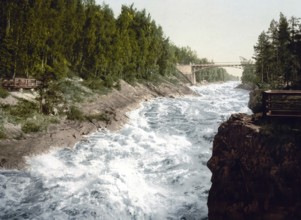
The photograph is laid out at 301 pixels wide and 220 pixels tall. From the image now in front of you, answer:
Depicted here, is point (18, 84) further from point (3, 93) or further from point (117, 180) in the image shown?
point (117, 180)

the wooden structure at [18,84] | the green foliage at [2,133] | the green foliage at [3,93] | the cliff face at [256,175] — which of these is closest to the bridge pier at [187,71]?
the wooden structure at [18,84]

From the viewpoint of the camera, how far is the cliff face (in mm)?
11156

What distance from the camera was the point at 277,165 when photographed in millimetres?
11539

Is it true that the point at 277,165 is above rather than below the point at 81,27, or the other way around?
below

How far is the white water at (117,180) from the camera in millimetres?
14664

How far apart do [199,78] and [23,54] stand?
11321 centimetres

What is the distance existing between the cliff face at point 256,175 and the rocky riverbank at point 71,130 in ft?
39.9

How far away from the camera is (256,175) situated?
39.0ft

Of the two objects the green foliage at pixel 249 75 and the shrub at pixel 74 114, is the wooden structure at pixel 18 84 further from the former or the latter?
the green foliage at pixel 249 75

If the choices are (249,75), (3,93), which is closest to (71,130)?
(3,93)

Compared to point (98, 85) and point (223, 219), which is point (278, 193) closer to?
point (223, 219)

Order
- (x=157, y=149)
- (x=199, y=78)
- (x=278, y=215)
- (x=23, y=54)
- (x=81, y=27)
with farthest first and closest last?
(x=199, y=78) → (x=81, y=27) → (x=23, y=54) → (x=157, y=149) → (x=278, y=215)

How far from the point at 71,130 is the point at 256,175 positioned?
17.2 metres

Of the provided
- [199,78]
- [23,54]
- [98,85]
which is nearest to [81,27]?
[98,85]
